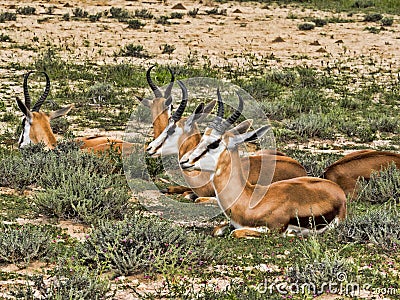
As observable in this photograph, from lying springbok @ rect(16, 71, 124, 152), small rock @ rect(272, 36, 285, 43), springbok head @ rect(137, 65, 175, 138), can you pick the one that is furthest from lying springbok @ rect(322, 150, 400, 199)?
small rock @ rect(272, 36, 285, 43)

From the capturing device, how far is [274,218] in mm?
6758

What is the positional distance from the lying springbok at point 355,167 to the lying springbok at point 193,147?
0.43 metres

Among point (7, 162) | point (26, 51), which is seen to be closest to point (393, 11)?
point (26, 51)

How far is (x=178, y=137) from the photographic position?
30.4 ft

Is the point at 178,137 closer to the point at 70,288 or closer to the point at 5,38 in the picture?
the point at 70,288

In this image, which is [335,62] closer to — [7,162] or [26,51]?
[26,51]

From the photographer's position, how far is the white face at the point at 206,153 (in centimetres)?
700

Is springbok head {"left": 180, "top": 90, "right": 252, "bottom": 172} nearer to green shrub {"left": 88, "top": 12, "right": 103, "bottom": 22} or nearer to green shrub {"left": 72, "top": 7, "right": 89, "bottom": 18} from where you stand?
green shrub {"left": 88, "top": 12, "right": 103, "bottom": 22}

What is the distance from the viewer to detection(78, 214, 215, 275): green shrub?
18.2 ft

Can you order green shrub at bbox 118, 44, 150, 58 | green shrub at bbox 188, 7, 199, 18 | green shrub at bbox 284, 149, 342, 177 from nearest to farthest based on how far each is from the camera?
green shrub at bbox 284, 149, 342, 177 → green shrub at bbox 118, 44, 150, 58 → green shrub at bbox 188, 7, 199, 18

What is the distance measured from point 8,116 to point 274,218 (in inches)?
269

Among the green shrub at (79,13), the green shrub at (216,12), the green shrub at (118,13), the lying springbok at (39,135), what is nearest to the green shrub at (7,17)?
the green shrub at (79,13)

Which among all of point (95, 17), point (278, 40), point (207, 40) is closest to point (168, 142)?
point (207, 40)

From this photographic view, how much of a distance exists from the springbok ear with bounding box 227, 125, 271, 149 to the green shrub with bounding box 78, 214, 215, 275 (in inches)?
47.5
